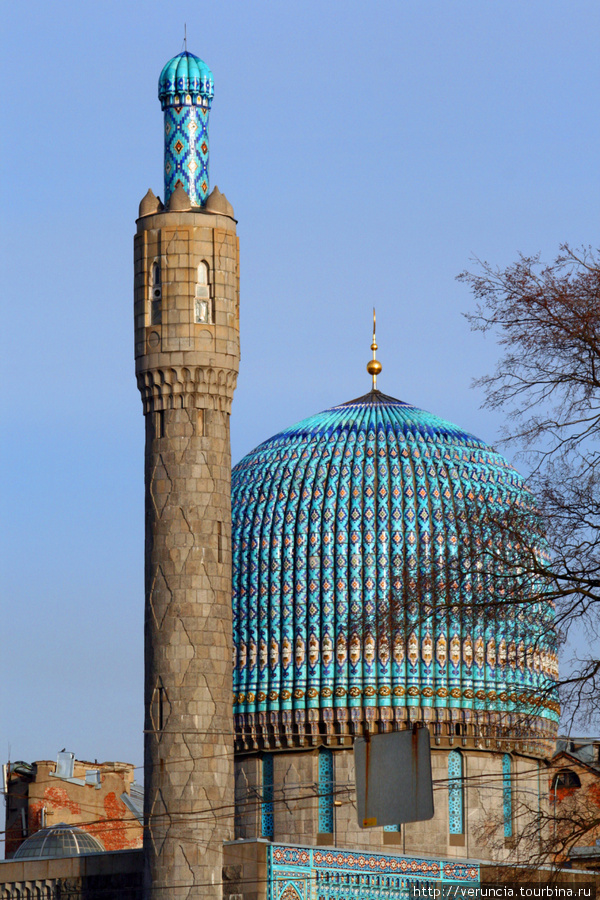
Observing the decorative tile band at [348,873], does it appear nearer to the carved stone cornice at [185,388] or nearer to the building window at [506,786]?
the building window at [506,786]

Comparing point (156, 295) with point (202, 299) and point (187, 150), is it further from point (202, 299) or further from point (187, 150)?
point (187, 150)

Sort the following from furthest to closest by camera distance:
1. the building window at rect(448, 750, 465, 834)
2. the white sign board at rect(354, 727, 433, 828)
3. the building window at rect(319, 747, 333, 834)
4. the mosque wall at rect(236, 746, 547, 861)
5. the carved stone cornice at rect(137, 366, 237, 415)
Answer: the building window at rect(319, 747, 333, 834)
the building window at rect(448, 750, 465, 834)
the mosque wall at rect(236, 746, 547, 861)
the carved stone cornice at rect(137, 366, 237, 415)
the white sign board at rect(354, 727, 433, 828)

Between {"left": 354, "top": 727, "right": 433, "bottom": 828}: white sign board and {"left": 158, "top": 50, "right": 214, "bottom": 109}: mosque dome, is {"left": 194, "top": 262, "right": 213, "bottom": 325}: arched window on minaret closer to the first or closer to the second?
{"left": 158, "top": 50, "right": 214, "bottom": 109}: mosque dome

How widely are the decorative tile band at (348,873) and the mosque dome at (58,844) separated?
23.5ft

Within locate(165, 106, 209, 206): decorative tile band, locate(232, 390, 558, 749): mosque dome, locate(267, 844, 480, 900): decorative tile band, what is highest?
locate(165, 106, 209, 206): decorative tile band

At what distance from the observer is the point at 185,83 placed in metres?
31.8

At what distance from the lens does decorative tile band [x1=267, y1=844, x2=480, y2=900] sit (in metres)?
29.8

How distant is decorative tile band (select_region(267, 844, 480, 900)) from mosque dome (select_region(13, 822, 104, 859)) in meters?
7.15

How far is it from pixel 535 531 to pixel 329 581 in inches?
754

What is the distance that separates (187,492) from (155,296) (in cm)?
350

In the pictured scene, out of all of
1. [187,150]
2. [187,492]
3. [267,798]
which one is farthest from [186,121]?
[267,798]

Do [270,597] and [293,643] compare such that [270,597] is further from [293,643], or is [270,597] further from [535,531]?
[535,531]

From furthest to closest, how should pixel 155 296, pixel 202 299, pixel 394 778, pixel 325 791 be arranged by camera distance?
1. pixel 325 791
2. pixel 155 296
3. pixel 202 299
4. pixel 394 778

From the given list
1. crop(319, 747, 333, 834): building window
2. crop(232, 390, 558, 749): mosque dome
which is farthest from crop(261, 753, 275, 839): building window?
crop(319, 747, 333, 834): building window
